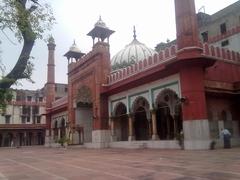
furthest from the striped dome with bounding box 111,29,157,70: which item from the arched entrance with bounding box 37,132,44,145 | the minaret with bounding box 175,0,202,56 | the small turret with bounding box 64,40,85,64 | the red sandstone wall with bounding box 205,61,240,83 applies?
the arched entrance with bounding box 37,132,44,145

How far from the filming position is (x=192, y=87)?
15.8 metres

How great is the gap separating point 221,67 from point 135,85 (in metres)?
5.81

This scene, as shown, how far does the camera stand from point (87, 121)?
29.8 m

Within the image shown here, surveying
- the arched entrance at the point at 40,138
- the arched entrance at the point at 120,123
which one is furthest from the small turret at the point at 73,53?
the arched entrance at the point at 40,138

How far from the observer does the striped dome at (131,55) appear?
3052 cm

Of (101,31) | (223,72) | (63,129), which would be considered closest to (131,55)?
(101,31)

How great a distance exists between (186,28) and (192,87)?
3.32 metres

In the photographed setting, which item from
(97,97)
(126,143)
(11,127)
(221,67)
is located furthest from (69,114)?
(11,127)

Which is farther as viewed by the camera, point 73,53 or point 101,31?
point 73,53

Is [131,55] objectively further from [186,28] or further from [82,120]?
[186,28]

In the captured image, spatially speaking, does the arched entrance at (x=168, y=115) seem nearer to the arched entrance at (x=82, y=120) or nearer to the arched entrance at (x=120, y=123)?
the arched entrance at (x=120, y=123)

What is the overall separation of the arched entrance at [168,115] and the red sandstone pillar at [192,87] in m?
3.16

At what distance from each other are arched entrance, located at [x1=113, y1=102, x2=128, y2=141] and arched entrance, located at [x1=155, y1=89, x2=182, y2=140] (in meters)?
2.80

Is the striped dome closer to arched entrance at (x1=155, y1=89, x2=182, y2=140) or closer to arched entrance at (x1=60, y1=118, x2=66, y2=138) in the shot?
arched entrance at (x1=155, y1=89, x2=182, y2=140)
